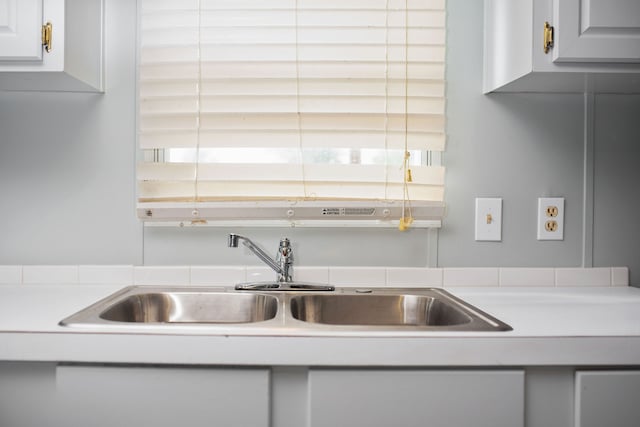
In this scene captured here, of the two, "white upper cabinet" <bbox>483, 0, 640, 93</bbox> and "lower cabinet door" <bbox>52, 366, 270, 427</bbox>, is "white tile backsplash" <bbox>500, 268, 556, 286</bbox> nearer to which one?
"white upper cabinet" <bbox>483, 0, 640, 93</bbox>

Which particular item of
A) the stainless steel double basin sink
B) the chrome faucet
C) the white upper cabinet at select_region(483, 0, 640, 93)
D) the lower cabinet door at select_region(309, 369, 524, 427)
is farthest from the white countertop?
the white upper cabinet at select_region(483, 0, 640, 93)

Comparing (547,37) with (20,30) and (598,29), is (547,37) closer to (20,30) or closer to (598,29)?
(598,29)

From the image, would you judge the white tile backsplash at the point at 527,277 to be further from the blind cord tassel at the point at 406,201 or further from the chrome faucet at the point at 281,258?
the chrome faucet at the point at 281,258

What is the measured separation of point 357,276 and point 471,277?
0.38 m

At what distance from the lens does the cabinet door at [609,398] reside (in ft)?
3.35

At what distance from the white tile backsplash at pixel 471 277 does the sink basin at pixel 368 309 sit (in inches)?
7.8

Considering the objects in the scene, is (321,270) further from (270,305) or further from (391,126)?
(391,126)

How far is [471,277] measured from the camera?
1.62m

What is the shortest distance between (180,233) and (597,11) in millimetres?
1360

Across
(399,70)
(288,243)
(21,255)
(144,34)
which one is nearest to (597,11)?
(399,70)

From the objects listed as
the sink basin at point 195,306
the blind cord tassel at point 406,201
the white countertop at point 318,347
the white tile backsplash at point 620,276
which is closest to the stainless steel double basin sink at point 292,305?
the sink basin at point 195,306

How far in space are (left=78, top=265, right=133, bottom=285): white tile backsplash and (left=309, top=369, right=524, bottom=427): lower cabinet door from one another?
0.86 metres

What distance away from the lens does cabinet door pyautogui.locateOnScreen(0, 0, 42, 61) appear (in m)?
1.30

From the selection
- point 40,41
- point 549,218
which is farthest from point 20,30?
point 549,218
